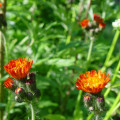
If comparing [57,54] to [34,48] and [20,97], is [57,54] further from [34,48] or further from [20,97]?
[20,97]

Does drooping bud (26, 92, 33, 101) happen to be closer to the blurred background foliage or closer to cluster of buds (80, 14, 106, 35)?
the blurred background foliage

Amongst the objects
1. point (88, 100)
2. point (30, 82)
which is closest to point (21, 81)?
point (30, 82)

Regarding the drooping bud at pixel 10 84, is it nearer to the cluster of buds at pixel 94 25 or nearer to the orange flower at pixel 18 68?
the orange flower at pixel 18 68

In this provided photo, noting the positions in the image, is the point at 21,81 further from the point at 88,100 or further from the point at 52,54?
the point at 52,54

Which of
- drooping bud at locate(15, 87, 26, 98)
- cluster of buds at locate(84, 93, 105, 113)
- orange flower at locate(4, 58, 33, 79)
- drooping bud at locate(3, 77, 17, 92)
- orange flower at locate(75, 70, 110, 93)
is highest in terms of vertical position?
orange flower at locate(4, 58, 33, 79)

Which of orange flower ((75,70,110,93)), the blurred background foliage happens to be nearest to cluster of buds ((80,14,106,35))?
A: the blurred background foliage
